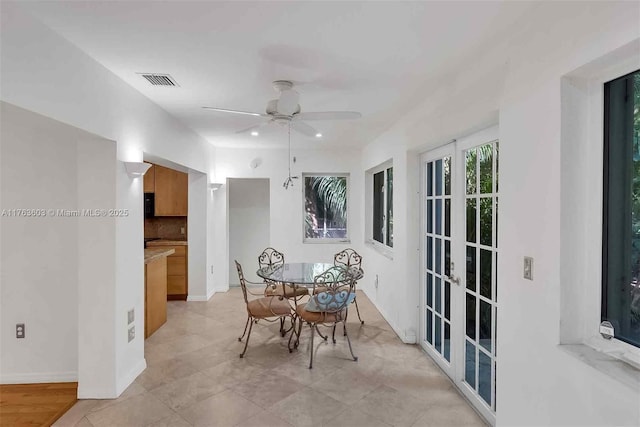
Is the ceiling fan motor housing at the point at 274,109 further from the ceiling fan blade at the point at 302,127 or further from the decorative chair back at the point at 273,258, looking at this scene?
the decorative chair back at the point at 273,258

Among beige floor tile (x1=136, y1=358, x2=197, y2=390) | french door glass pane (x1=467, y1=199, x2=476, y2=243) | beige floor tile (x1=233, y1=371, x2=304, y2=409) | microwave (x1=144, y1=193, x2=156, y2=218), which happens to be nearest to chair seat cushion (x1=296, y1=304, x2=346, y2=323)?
beige floor tile (x1=233, y1=371, x2=304, y2=409)

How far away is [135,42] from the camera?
2104mm

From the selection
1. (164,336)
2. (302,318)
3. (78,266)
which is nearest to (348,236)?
(302,318)

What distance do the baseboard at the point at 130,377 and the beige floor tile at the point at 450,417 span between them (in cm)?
228

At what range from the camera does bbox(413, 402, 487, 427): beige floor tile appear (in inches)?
92.0

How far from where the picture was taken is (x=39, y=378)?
9.68 ft

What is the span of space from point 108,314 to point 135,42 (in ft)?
6.53

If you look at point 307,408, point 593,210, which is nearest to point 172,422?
point 307,408

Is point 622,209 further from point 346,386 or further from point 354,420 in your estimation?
point 346,386

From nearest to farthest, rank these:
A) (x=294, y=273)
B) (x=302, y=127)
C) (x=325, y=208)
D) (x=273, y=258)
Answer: (x=302, y=127) → (x=294, y=273) → (x=273, y=258) → (x=325, y=208)

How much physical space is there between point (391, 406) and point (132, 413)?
190 cm

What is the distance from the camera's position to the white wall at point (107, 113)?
1758mm

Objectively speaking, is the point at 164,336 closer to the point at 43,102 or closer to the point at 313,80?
the point at 43,102

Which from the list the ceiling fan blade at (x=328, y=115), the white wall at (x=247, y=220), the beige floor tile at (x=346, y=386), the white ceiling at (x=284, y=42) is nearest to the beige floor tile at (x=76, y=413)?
the beige floor tile at (x=346, y=386)
